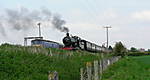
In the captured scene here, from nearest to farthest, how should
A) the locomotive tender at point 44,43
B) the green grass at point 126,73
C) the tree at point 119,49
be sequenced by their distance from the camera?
the green grass at point 126,73, the locomotive tender at point 44,43, the tree at point 119,49

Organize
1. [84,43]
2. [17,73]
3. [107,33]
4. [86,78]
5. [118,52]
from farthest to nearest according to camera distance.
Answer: [107,33] → [118,52] → [84,43] → [17,73] → [86,78]

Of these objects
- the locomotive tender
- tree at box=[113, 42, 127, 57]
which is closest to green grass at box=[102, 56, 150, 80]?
the locomotive tender

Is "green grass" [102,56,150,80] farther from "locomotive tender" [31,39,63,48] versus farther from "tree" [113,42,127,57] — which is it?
"tree" [113,42,127,57]

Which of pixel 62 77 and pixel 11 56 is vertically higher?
pixel 11 56

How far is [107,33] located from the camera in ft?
294

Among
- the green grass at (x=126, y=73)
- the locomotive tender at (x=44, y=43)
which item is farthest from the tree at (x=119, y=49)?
the green grass at (x=126, y=73)

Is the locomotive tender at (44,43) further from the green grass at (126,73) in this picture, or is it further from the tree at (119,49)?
the tree at (119,49)

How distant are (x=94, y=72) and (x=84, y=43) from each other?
32816 millimetres

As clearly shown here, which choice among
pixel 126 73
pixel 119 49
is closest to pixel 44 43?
pixel 126 73

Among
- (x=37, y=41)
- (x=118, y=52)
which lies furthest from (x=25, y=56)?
(x=118, y=52)

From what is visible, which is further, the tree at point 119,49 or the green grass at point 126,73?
the tree at point 119,49

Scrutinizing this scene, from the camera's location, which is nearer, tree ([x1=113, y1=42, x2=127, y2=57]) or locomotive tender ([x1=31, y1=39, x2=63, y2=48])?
locomotive tender ([x1=31, y1=39, x2=63, y2=48])

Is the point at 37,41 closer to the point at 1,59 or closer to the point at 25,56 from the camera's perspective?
the point at 25,56

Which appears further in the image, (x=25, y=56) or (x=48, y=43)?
(x=48, y=43)
